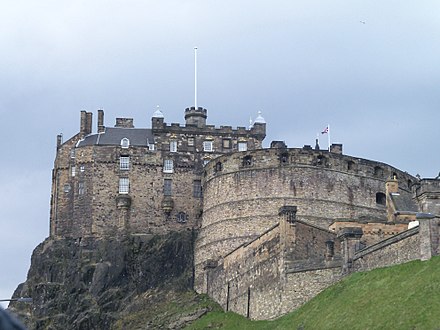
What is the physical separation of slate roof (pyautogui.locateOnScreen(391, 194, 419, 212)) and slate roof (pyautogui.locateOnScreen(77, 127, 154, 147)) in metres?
19.2

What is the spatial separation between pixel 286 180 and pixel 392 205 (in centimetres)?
726

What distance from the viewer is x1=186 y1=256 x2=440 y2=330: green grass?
2753cm

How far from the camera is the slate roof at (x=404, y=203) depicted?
49719mm

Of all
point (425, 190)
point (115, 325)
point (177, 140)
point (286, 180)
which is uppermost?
point (177, 140)

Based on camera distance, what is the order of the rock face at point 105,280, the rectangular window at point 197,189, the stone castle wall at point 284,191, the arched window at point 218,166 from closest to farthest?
the stone castle wall at point 284,191 → the rock face at point 105,280 → the arched window at point 218,166 → the rectangular window at point 197,189

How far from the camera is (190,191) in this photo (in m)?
60.0

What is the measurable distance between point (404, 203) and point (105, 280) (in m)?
20.5

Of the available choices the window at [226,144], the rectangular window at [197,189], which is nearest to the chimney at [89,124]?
the rectangular window at [197,189]

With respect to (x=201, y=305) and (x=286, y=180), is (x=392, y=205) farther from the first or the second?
(x=201, y=305)

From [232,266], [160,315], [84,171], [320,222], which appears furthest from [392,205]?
[84,171]

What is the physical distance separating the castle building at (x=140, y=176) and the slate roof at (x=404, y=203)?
1309 cm

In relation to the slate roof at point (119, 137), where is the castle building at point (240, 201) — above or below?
below

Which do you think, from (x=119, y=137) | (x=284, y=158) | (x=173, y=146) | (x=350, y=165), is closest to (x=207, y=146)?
(x=173, y=146)

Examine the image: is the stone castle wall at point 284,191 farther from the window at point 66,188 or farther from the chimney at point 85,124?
the chimney at point 85,124
